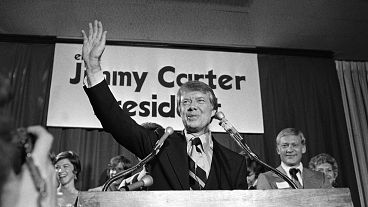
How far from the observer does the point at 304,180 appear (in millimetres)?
2818

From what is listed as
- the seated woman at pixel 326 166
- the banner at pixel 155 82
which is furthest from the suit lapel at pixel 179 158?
the banner at pixel 155 82

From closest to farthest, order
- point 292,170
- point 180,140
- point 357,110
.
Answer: point 180,140 < point 292,170 < point 357,110

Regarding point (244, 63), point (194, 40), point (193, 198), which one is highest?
point (194, 40)

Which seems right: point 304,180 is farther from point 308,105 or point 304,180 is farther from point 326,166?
point 308,105

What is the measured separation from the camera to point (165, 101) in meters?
4.67

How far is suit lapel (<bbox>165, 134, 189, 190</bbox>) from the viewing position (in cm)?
161

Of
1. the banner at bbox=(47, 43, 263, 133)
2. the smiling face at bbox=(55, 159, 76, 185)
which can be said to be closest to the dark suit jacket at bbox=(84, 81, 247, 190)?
the smiling face at bbox=(55, 159, 76, 185)

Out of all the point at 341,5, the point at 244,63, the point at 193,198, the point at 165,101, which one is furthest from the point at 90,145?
the point at 193,198

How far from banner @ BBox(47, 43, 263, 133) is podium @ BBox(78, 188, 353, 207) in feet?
11.0

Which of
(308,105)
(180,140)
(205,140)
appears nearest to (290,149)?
(205,140)

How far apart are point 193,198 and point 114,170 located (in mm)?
2357

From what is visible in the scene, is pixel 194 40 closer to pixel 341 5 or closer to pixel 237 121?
pixel 237 121

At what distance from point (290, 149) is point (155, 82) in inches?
79.9

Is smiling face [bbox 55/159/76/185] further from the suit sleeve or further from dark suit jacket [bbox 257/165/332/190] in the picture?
the suit sleeve
